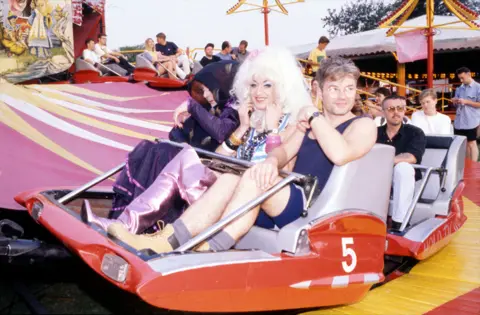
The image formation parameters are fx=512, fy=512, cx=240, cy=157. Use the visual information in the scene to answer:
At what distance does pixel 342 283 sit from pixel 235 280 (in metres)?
→ 0.66

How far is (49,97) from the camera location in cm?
555

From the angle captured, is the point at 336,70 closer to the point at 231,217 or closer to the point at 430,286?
the point at 231,217

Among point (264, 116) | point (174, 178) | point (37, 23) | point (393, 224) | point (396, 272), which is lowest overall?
point (396, 272)

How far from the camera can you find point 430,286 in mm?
3207

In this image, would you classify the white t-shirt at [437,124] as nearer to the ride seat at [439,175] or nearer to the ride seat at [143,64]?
the ride seat at [439,175]

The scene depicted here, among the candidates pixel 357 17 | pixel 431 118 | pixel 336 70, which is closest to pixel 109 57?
pixel 431 118

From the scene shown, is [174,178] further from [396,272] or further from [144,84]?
[144,84]

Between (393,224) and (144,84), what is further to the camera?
(144,84)

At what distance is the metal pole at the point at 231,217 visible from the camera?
214cm

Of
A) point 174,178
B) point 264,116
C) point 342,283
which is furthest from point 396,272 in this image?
point 174,178

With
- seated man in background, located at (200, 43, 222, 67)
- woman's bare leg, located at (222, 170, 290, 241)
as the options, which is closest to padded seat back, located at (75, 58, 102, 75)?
seated man in background, located at (200, 43, 222, 67)

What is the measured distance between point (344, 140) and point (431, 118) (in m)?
3.36

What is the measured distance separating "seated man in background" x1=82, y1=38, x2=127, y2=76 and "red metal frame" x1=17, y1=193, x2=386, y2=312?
5675mm

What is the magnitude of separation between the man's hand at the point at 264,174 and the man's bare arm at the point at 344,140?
10.5 inches
